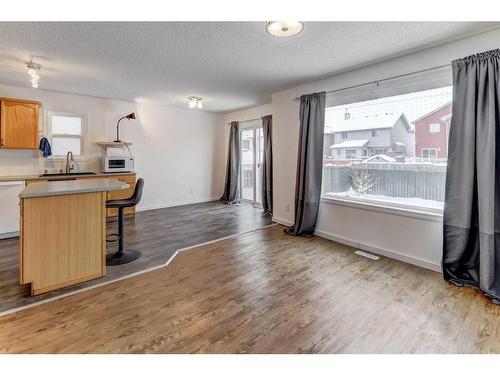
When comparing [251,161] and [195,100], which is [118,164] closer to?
[195,100]

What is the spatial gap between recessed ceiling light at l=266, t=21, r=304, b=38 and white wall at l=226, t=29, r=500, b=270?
1.42 m

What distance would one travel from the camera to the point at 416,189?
3037mm

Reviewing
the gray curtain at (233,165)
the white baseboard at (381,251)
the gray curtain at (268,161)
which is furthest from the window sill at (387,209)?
the gray curtain at (233,165)

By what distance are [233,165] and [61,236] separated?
4.59 meters

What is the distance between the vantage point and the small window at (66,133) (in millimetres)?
4864

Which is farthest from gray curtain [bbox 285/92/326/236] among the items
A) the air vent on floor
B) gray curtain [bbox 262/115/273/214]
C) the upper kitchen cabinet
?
the upper kitchen cabinet

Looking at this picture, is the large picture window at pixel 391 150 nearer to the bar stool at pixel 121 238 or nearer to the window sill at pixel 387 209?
the window sill at pixel 387 209

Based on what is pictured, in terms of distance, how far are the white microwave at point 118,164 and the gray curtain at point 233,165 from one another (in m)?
2.34

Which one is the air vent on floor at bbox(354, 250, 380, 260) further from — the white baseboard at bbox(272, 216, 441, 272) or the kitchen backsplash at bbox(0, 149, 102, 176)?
the kitchen backsplash at bbox(0, 149, 102, 176)

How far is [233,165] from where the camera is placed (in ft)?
22.0

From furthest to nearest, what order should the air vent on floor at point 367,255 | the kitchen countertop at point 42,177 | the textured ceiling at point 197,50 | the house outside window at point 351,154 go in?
the kitchen countertop at point 42,177, the house outside window at point 351,154, the air vent on floor at point 367,255, the textured ceiling at point 197,50

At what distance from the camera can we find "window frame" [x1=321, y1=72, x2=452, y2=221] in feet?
Answer: 9.14

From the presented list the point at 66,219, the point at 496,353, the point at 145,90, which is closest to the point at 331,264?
the point at 496,353
